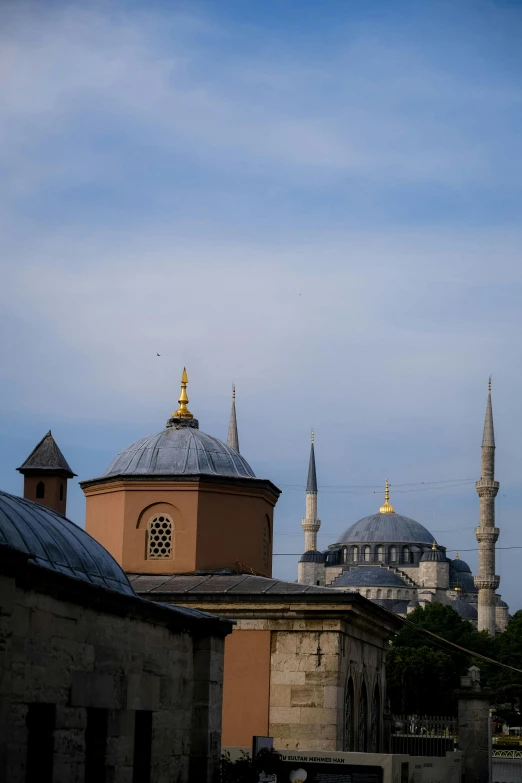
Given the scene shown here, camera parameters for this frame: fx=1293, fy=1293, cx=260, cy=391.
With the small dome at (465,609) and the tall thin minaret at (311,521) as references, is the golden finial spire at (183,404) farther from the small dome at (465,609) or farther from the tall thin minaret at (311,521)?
the tall thin minaret at (311,521)

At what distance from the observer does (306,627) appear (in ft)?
56.7

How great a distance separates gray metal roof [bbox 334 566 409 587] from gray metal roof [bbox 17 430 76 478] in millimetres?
86343

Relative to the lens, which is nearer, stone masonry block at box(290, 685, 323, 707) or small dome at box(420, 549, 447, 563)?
stone masonry block at box(290, 685, 323, 707)

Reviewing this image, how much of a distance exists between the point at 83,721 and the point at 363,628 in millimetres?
9000

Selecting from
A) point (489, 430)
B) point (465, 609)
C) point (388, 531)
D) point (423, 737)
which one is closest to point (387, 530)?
point (388, 531)

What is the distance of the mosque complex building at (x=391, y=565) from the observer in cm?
10344

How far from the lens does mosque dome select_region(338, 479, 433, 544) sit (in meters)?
112

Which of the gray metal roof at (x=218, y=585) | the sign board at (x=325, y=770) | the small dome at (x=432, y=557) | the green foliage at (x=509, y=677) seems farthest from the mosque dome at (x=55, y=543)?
the small dome at (x=432, y=557)

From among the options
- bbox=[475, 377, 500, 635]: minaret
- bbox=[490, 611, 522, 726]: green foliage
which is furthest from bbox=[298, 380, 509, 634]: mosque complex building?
bbox=[490, 611, 522, 726]: green foliage

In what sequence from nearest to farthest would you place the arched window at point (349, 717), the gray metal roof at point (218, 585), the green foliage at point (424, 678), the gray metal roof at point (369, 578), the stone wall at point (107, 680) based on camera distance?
the stone wall at point (107, 680), the gray metal roof at point (218, 585), the arched window at point (349, 717), the green foliage at point (424, 678), the gray metal roof at point (369, 578)

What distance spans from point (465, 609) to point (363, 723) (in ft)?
277

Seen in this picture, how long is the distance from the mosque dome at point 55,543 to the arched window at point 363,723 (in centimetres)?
646

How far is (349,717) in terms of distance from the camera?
18078mm

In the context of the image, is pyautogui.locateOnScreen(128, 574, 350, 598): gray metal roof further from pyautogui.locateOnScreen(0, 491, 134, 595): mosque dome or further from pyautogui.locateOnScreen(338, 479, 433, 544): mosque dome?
pyautogui.locateOnScreen(338, 479, 433, 544): mosque dome
